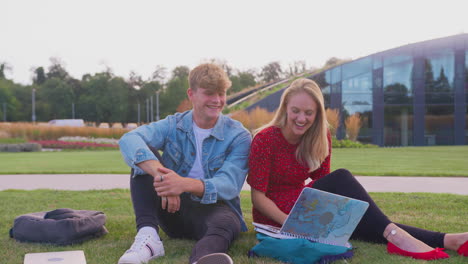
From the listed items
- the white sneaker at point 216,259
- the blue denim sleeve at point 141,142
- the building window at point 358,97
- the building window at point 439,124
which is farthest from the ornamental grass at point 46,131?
the white sneaker at point 216,259

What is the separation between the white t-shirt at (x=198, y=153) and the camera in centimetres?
292

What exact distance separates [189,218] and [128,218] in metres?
1.30

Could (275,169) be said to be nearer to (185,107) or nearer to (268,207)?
(268,207)

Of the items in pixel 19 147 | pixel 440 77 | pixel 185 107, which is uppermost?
pixel 440 77

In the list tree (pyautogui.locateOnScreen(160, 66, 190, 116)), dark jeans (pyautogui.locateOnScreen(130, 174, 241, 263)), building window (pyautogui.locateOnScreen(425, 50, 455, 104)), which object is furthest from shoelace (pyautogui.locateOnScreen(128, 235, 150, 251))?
tree (pyautogui.locateOnScreen(160, 66, 190, 116))

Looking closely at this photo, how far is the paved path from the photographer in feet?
19.1

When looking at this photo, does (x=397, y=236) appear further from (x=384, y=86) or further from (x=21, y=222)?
(x=384, y=86)

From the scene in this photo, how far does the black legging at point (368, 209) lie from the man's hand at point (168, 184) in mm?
838

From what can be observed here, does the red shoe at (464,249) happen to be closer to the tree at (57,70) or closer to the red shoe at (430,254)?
the red shoe at (430,254)

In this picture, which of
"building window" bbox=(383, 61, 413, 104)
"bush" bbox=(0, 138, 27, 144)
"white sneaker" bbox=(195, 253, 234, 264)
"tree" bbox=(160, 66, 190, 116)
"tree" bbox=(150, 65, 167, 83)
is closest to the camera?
"white sneaker" bbox=(195, 253, 234, 264)

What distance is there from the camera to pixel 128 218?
3.95 m

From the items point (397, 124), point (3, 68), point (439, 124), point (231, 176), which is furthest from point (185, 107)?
point (3, 68)

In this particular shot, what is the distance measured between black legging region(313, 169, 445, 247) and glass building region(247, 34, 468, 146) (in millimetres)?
18340

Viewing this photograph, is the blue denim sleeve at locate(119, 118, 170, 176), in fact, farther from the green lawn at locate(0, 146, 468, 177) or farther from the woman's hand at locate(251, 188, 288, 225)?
the green lawn at locate(0, 146, 468, 177)
